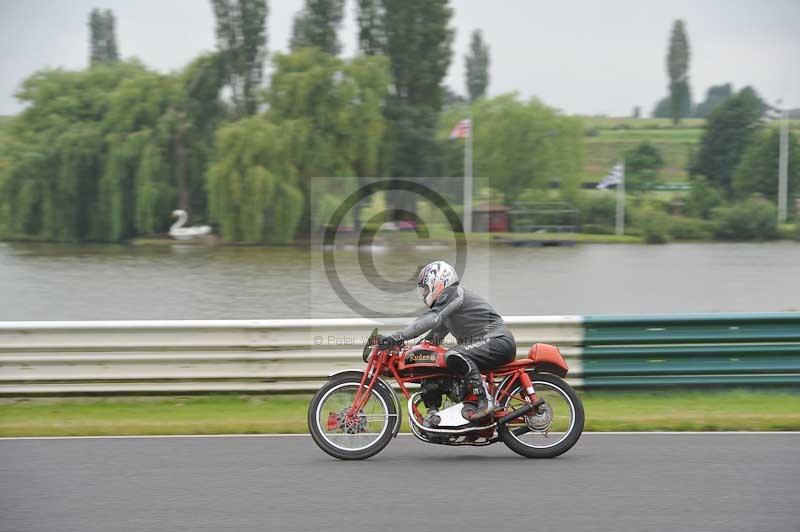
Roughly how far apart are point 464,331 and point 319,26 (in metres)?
31.0

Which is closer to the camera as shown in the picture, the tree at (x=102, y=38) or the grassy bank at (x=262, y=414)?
the grassy bank at (x=262, y=414)

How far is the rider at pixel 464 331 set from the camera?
22.8ft

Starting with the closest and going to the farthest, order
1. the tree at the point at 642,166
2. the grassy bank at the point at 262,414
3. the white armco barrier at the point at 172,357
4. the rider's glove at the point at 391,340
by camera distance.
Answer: the rider's glove at the point at 391,340 → the grassy bank at the point at 262,414 → the white armco barrier at the point at 172,357 → the tree at the point at 642,166

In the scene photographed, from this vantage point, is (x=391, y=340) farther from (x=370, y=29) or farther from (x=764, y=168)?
(x=764, y=168)

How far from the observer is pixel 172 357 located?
9.55 metres

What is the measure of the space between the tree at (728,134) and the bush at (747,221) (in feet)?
5.83

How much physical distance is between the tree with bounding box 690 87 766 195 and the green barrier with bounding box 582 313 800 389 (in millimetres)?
29002

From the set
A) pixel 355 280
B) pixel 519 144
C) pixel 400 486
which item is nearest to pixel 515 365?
pixel 400 486

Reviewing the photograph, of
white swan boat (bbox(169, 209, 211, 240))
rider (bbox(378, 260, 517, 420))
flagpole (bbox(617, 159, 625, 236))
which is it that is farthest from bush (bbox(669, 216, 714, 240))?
rider (bbox(378, 260, 517, 420))

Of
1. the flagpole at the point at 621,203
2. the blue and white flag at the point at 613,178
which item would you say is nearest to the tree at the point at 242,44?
the blue and white flag at the point at 613,178

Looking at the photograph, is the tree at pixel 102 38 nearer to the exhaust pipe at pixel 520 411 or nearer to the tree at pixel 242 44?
the tree at pixel 242 44

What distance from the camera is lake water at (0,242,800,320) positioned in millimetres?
20844

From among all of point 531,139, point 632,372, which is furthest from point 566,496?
point 531,139

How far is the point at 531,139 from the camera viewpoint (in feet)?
121
